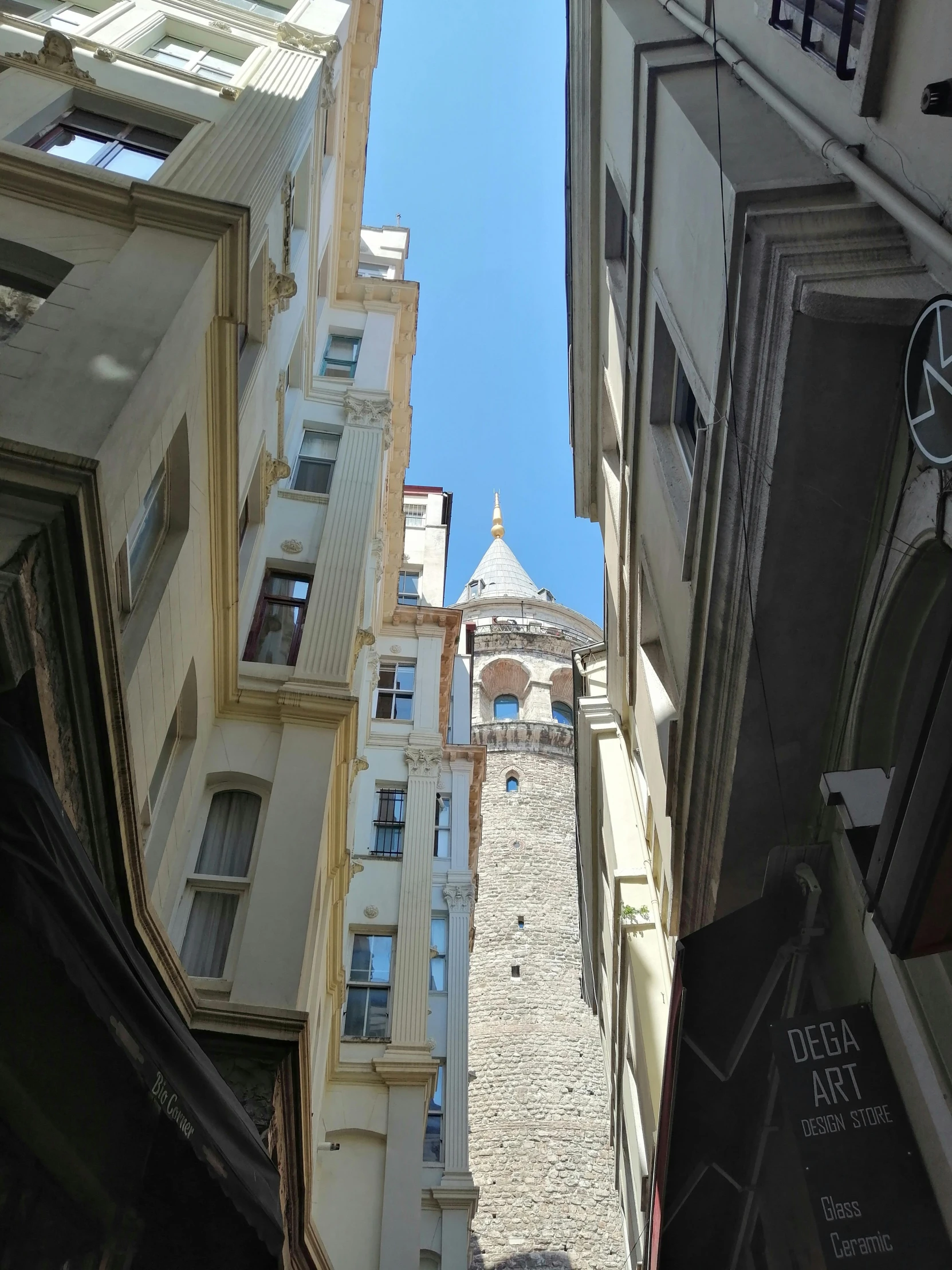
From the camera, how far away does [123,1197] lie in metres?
4.86

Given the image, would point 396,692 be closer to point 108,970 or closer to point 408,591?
point 408,591

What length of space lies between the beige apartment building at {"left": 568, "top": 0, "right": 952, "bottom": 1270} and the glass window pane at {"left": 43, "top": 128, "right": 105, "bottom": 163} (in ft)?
19.2

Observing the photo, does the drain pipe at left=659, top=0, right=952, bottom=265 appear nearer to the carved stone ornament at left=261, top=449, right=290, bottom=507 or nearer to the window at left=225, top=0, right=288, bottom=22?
the carved stone ornament at left=261, top=449, right=290, bottom=507

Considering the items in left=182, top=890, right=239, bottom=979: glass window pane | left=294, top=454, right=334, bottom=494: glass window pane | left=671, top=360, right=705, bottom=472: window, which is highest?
left=294, top=454, right=334, bottom=494: glass window pane

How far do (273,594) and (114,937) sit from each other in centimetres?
931

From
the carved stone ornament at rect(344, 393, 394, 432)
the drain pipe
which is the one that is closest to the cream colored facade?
the carved stone ornament at rect(344, 393, 394, 432)

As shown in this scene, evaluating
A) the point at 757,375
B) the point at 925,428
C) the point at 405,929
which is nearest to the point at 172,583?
the point at 757,375

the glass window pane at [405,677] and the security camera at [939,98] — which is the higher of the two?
the glass window pane at [405,677]

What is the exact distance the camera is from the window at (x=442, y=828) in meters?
25.5

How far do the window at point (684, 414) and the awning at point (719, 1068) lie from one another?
4.58 meters

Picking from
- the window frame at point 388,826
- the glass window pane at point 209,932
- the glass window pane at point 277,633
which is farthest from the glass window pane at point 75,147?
the window frame at point 388,826

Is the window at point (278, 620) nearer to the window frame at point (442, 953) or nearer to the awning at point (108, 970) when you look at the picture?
the awning at point (108, 970)

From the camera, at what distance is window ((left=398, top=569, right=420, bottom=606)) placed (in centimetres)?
3394

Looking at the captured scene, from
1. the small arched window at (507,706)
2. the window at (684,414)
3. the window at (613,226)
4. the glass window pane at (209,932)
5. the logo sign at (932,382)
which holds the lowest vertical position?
the logo sign at (932,382)
